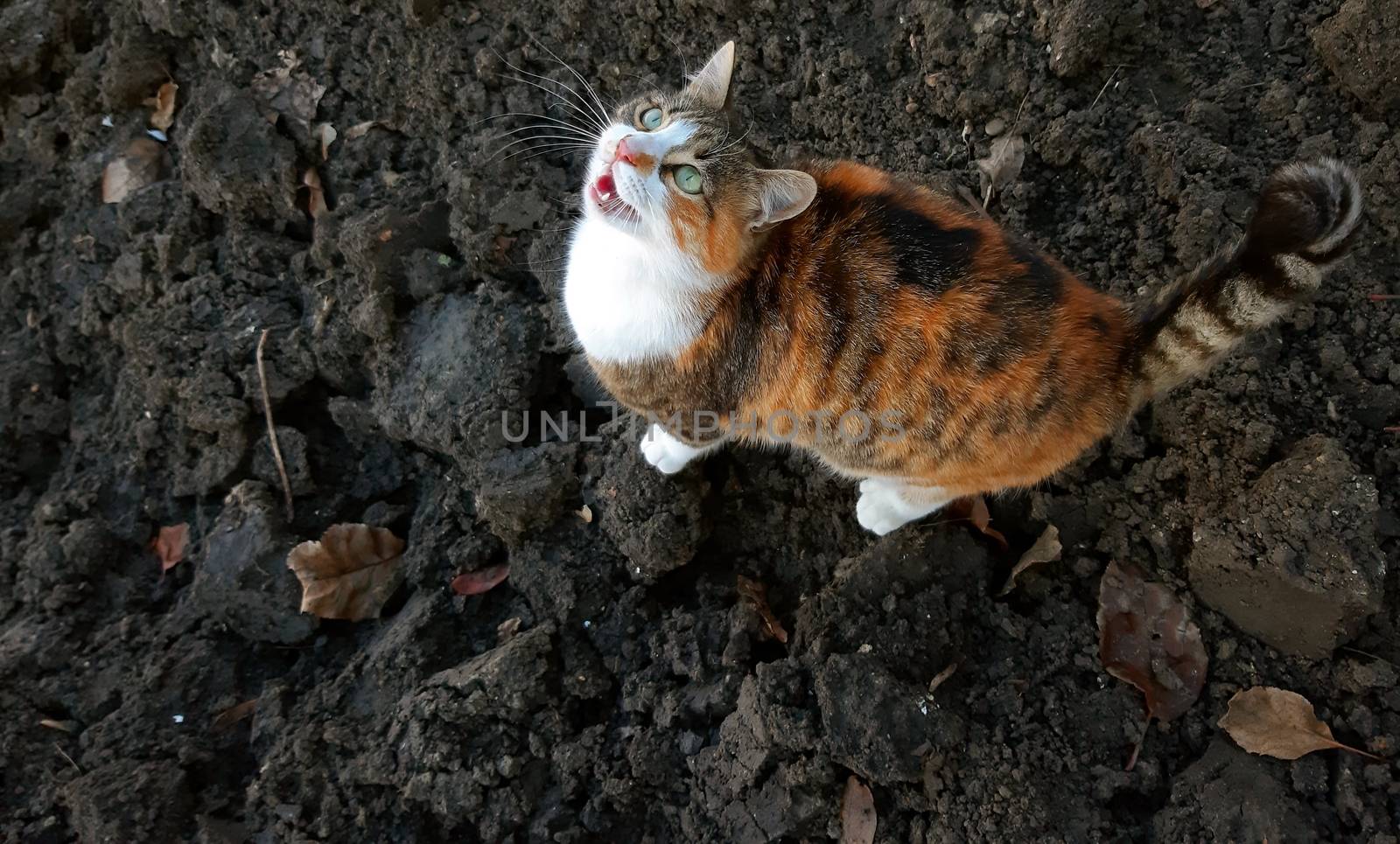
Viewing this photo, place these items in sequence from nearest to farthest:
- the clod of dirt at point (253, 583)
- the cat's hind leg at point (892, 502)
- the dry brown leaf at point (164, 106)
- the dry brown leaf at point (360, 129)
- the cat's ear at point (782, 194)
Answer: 1. the cat's ear at point (782, 194)
2. the cat's hind leg at point (892, 502)
3. the clod of dirt at point (253, 583)
4. the dry brown leaf at point (360, 129)
5. the dry brown leaf at point (164, 106)

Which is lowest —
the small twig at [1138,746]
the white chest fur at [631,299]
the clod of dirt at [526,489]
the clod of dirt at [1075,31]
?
the clod of dirt at [526,489]

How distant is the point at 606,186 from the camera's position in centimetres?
206

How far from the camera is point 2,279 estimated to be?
123 inches

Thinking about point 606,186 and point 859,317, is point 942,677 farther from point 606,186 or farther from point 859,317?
point 606,186

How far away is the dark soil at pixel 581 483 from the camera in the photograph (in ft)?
6.73

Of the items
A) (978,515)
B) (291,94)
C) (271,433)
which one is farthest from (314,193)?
(978,515)

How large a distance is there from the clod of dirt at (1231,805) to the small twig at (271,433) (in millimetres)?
2741

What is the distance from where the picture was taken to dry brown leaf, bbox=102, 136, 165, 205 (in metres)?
3.09

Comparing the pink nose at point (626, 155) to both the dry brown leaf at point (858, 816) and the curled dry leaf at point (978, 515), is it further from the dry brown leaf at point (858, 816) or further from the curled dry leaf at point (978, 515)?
the dry brown leaf at point (858, 816)

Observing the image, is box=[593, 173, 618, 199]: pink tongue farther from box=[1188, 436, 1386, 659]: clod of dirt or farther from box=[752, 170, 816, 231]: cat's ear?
box=[1188, 436, 1386, 659]: clod of dirt

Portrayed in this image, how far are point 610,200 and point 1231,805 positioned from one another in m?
2.16

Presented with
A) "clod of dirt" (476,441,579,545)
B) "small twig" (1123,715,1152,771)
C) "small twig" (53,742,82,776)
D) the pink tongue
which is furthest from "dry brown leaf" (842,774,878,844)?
"small twig" (53,742,82,776)

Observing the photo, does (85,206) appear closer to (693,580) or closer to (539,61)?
(539,61)

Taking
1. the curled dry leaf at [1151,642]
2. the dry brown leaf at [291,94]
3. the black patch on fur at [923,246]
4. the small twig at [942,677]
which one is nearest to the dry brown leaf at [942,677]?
the small twig at [942,677]
